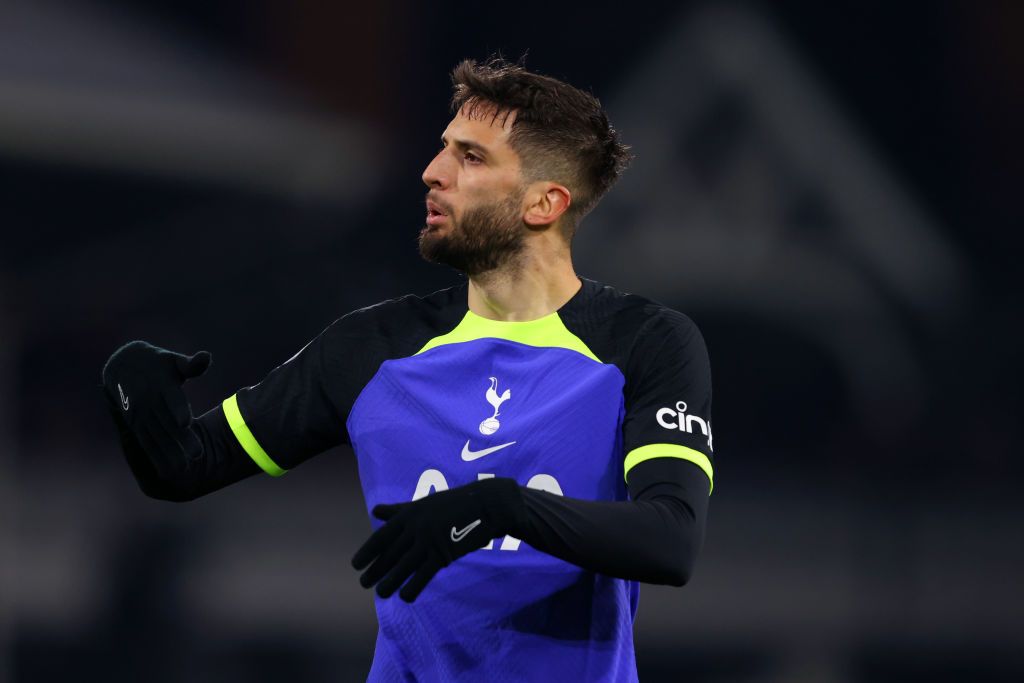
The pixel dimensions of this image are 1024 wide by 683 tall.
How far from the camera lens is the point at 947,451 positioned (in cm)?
538

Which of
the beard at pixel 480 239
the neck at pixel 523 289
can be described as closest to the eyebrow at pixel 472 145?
the beard at pixel 480 239

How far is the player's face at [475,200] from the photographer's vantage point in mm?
2834

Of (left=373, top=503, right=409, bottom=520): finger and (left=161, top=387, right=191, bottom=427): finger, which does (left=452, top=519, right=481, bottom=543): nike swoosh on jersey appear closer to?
(left=373, top=503, right=409, bottom=520): finger

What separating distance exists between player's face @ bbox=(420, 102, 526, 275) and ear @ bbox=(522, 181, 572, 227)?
2 cm

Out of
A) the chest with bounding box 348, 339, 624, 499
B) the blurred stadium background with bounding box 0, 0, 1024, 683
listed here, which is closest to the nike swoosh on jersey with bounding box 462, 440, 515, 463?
the chest with bounding box 348, 339, 624, 499

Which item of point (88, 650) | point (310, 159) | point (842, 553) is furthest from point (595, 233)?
point (88, 650)

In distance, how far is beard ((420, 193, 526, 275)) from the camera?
2.83m

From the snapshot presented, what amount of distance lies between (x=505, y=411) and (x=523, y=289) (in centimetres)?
31

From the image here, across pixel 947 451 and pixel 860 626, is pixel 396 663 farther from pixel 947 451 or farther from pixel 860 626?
pixel 947 451

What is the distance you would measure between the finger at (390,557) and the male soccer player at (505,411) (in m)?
0.28

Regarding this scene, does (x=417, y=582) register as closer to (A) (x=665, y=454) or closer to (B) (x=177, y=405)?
(A) (x=665, y=454)

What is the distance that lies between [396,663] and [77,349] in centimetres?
314

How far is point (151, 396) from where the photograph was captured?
2.58 m

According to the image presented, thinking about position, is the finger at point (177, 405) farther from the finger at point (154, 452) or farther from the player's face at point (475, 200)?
the player's face at point (475, 200)
